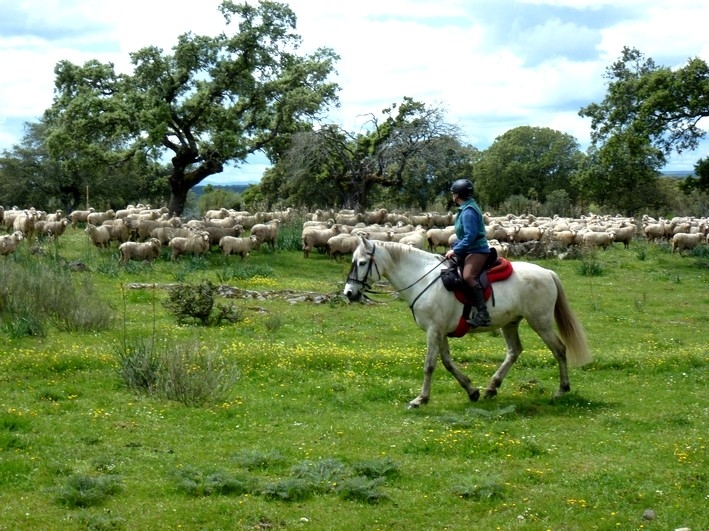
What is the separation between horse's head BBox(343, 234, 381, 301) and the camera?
11688mm

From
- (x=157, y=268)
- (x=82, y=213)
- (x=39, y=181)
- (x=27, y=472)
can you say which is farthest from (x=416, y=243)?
(x=39, y=181)

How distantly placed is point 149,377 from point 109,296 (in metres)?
8.94

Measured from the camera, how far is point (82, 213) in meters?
36.8

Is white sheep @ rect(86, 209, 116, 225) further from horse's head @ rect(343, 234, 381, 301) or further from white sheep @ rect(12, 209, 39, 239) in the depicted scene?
horse's head @ rect(343, 234, 381, 301)

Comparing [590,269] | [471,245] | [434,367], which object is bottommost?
[434,367]

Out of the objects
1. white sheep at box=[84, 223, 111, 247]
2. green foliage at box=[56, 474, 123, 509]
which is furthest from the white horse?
white sheep at box=[84, 223, 111, 247]

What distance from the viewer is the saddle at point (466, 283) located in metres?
11.5

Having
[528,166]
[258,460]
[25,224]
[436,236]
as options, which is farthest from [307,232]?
[528,166]

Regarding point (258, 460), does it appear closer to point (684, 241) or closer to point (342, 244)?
point (342, 244)

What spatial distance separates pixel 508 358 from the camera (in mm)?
12320

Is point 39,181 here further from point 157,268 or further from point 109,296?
point 109,296

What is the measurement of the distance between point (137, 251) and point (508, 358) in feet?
54.0

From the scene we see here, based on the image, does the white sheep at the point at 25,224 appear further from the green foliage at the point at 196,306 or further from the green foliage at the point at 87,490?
the green foliage at the point at 87,490

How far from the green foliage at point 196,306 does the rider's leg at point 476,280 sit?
728 cm
